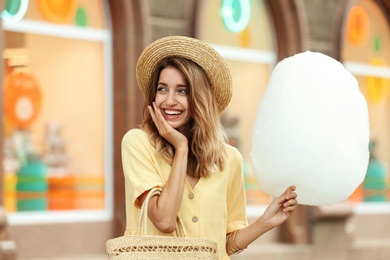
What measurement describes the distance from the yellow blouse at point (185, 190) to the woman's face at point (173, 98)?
0.11 meters

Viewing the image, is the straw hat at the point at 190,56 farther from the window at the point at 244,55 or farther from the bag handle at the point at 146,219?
the window at the point at 244,55

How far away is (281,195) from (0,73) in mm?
5590

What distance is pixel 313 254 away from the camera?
39.8 feet

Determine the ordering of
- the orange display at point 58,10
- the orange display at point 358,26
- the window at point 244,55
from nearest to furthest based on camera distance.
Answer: the orange display at point 58,10 < the window at point 244,55 < the orange display at point 358,26

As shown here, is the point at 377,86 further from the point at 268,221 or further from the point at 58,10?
the point at 268,221

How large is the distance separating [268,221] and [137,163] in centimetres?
54

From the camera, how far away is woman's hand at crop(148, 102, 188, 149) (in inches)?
141

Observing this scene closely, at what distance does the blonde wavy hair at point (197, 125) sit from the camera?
144 inches

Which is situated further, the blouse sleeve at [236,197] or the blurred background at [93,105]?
the blurred background at [93,105]

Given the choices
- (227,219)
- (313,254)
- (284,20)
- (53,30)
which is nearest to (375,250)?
(313,254)

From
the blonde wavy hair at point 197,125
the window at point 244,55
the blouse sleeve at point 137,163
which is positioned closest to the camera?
the blouse sleeve at point 137,163

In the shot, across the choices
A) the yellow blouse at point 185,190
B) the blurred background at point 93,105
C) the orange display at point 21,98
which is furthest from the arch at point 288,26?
the yellow blouse at point 185,190

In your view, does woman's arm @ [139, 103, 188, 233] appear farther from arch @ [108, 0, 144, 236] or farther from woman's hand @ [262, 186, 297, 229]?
arch @ [108, 0, 144, 236]

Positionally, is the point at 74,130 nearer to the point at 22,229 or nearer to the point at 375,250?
the point at 22,229
